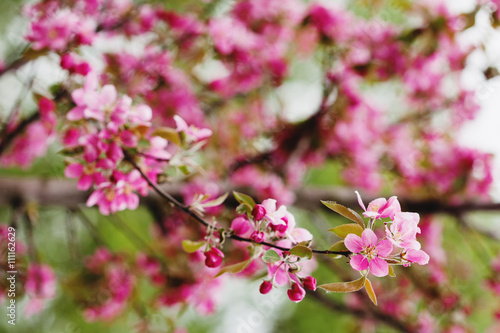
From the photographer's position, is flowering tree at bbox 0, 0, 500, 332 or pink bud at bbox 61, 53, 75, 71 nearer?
flowering tree at bbox 0, 0, 500, 332

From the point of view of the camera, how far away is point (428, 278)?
1993mm

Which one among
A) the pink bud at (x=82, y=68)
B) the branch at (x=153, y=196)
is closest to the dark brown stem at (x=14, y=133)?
the branch at (x=153, y=196)

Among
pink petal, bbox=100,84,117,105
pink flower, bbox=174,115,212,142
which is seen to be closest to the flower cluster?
pink flower, bbox=174,115,212,142

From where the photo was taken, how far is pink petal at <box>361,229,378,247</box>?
0.67 m

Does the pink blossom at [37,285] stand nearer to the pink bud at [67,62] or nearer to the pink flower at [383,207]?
the pink bud at [67,62]

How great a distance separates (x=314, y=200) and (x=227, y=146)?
2.02 feet

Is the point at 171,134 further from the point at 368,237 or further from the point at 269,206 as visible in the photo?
the point at 368,237

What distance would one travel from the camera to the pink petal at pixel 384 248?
683 mm

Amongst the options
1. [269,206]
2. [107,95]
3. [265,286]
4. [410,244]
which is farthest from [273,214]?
[107,95]

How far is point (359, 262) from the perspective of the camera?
69cm

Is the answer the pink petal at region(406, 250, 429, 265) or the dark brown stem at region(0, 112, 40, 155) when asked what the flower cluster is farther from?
the dark brown stem at region(0, 112, 40, 155)

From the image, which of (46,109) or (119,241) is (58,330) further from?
(46,109)

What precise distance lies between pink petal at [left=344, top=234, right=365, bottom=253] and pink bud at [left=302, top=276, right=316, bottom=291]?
0.10 metres

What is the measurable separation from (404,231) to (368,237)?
61 mm
